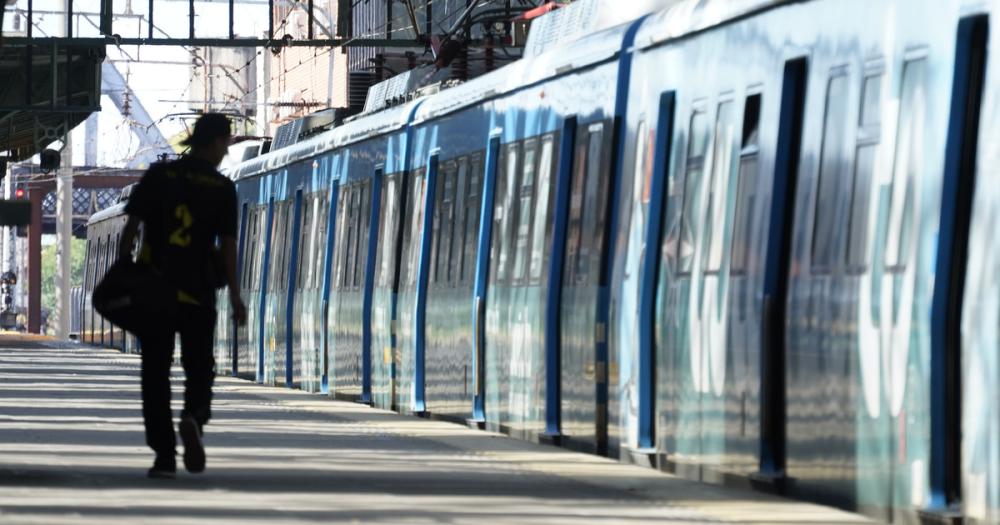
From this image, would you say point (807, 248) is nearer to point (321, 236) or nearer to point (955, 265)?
point (955, 265)

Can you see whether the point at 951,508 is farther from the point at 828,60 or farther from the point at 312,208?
the point at 312,208

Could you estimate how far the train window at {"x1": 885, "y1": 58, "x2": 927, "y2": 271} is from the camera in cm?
1066

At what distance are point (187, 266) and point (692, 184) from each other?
2.53 metres

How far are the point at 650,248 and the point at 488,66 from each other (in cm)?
880

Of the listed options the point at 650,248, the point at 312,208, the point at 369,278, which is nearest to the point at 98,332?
the point at 312,208

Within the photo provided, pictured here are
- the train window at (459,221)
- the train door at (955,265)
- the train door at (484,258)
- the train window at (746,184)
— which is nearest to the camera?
the train door at (955,265)

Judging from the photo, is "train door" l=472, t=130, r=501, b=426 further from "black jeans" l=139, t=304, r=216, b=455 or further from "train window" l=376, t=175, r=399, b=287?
"black jeans" l=139, t=304, r=216, b=455

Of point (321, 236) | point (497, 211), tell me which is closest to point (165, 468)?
point (497, 211)

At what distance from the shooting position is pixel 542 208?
17.3m

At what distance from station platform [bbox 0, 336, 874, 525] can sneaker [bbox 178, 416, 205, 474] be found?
8 cm

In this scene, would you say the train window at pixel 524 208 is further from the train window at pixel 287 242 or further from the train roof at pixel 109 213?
the train roof at pixel 109 213

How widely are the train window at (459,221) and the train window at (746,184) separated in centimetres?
668

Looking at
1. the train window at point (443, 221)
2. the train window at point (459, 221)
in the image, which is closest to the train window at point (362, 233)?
the train window at point (443, 221)

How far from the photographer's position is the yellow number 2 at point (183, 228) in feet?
43.1
